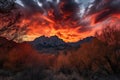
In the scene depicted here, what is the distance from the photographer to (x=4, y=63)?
42000 mm

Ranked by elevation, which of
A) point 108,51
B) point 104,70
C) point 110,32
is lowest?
point 104,70

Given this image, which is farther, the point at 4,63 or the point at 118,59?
the point at 4,63

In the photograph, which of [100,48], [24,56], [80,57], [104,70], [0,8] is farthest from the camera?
[24,56]

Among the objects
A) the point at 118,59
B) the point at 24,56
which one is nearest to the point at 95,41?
the point at 118,59

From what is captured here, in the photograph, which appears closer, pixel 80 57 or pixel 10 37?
pixel 10 37

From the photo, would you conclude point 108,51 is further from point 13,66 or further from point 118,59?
point 13,66

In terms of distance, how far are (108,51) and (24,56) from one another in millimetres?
20178

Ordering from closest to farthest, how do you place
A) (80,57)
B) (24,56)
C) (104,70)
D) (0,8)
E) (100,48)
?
(0,8), (104,70), (100,48), (80,57), (24,56)

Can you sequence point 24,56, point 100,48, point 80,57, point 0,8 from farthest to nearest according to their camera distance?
point 24,56 → point 80,57 → point 100,48 → point 0,8

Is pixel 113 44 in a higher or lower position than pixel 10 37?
higher

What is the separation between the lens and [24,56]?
48656 millimetres

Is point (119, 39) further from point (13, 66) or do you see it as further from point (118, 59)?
point (13, 66)

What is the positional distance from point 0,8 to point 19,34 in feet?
4.54

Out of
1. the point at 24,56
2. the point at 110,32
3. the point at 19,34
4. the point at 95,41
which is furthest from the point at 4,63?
the point at 19,34
